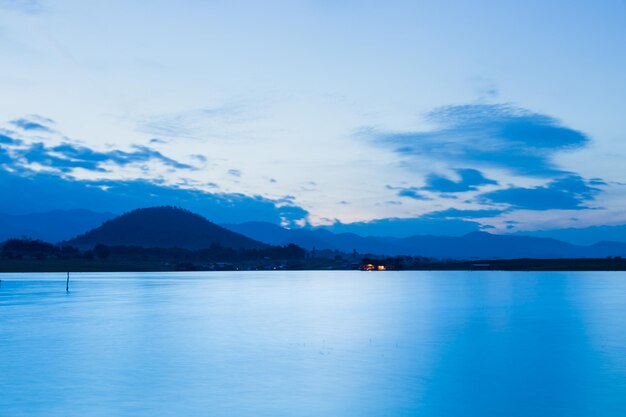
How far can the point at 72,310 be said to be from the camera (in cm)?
5372

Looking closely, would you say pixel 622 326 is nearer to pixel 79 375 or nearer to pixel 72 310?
pixel 79 375

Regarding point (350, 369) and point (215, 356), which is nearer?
point (350, 369)

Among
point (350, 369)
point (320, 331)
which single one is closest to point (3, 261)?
point (320, 331)

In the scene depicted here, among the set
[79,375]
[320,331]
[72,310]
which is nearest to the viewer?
[79,375]

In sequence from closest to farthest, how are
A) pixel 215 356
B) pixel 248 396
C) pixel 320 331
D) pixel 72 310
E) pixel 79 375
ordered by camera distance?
pixel 248 396 → pixel 79 375 → pixel 215 356 → pixel 320 331 → pixel 72 310

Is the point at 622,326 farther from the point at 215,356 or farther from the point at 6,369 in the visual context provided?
the point at 6,369

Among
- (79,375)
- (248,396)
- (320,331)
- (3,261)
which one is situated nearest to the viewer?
(248,396)

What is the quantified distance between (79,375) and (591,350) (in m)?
22.3

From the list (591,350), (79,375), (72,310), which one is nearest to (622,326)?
(591,350)

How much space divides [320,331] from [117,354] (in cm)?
1327

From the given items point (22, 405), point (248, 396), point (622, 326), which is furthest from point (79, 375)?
point (622, 326)

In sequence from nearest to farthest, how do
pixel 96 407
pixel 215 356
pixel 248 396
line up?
pixel 96 407
pixel 248 396
pixel 215 356

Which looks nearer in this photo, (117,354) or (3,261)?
(117,354)

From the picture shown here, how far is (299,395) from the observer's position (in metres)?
20.6
